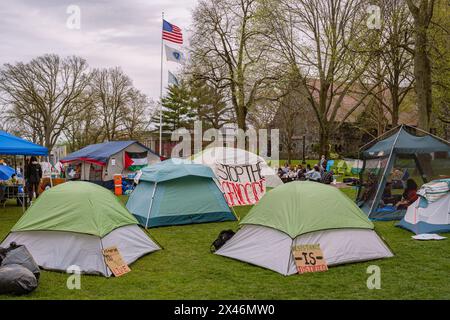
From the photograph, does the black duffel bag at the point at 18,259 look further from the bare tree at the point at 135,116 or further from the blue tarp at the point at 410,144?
the bare tree at the point at 135,116

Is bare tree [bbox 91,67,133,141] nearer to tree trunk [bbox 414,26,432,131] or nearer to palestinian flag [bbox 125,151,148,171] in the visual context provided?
palestinian flag [bbox 125,151,148,171]

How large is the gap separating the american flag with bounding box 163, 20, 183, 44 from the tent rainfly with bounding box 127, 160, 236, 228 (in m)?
13.5

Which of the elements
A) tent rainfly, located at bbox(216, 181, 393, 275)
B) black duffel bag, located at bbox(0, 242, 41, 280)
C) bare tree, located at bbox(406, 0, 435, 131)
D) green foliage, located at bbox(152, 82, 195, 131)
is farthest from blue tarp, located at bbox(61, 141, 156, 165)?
green foliage, located at bbox(152, 82, 195, 131)

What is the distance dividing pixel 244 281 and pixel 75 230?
274cm

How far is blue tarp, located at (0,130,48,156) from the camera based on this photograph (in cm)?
1234

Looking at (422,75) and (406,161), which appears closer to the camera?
(406,161)

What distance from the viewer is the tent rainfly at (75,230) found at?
266 inches

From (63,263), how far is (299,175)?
16.9 meters

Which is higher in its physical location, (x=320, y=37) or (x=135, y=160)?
(x=320, y=37)

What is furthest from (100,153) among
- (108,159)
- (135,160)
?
(135,160)

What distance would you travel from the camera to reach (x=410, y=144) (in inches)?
456

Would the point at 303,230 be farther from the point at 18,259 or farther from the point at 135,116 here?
the point at 135,116

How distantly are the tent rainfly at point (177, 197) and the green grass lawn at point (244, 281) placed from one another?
107 inches
